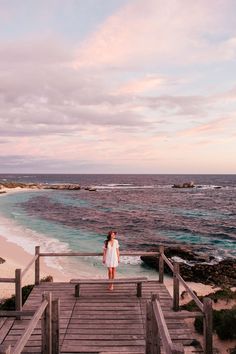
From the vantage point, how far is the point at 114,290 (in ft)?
39.2

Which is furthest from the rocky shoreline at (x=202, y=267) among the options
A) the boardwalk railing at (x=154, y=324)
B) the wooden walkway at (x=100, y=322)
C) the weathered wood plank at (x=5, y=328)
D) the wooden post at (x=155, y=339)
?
the wooden post at (x=155, y=339)

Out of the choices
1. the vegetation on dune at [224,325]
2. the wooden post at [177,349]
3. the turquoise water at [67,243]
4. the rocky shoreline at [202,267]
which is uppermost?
the wooden post at [177,349]

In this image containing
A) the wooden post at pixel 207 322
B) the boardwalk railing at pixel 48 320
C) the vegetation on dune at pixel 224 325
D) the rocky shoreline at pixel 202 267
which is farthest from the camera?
the rocky shoreline at pixel 202 267

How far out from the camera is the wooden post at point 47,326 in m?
6.84

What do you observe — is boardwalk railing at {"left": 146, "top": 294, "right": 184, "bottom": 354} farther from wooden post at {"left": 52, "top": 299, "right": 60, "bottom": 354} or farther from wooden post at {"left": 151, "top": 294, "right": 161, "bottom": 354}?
wooden post at {"left": 52, "top": 299, "right": 60, "bottom": 354}

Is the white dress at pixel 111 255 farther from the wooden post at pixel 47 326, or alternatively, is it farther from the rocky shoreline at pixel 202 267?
the rocky shoreline at pixel 202 267

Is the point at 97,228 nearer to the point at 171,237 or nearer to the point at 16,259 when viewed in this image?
the point at 171,237

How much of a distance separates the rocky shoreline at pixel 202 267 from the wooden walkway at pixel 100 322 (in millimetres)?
9300

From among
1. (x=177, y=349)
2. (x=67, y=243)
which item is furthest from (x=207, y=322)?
(x=67, y=243)

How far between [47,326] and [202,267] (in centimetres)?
1750

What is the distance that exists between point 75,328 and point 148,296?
3.10 metres

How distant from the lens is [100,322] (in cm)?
938

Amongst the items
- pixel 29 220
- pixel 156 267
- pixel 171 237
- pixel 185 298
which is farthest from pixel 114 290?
pixel 29 220

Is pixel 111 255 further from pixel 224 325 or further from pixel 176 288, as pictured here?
pixel 224 325
